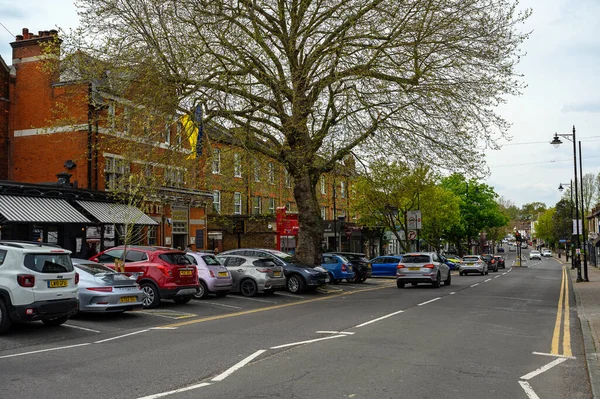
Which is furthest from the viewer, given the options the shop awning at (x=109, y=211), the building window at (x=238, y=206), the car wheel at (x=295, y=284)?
the building window at (x=238, y=206)

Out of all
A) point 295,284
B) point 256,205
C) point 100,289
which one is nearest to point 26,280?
point 100,289

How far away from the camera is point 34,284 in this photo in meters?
11.2

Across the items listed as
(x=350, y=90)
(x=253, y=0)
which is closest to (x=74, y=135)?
(x=253, y=0)

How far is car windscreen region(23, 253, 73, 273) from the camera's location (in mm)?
11414

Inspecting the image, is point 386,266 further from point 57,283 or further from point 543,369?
point 543,369

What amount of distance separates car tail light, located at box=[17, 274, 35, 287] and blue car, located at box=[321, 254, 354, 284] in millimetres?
18797

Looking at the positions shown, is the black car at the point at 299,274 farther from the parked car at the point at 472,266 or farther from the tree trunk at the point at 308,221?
the parked car at the point at 472,266

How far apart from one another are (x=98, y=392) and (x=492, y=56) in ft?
55.7

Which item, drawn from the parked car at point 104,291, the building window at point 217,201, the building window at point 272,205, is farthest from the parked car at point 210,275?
the building window at point 272,205

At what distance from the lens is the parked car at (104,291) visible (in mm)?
13539

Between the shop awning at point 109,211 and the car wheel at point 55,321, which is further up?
the shop awning at point 109,211

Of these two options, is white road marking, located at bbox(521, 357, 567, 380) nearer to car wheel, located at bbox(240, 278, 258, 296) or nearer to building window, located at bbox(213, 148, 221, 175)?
car wheel, located at bbox(240, 278, 258, 296)

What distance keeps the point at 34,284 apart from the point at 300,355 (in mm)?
5580

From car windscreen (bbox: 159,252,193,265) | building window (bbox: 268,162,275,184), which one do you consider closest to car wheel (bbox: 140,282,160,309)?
car windscreen (bbox: 159,252,193,265)
